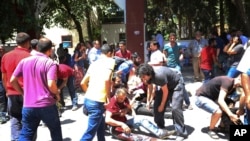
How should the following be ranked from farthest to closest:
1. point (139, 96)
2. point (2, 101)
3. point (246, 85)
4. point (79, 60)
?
point (79, 60) < point (139, 96) < point (2, 101) < point (246, 85)

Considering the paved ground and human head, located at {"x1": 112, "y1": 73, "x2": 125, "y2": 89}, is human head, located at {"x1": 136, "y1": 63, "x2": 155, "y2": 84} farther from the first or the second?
human head, located at {"x1": 112, "y1": 73, "x2": 125, "y2": 89}

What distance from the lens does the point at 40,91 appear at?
15.5 feet

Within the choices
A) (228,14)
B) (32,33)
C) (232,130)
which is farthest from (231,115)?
(228,14)

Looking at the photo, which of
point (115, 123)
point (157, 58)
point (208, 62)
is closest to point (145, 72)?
point (115, 123)

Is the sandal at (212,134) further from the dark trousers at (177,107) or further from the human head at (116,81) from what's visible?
the human head at (116,81)

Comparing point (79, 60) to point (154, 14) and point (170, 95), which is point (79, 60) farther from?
point (154, 14)

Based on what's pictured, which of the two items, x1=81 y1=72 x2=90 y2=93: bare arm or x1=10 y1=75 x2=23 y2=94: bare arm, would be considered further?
x1=81 y1=72 x2=90 y2=93: bare arm

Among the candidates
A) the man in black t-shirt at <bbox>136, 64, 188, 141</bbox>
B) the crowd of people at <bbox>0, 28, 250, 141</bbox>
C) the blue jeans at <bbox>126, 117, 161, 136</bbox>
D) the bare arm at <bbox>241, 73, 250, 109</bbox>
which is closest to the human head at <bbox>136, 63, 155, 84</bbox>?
the crowd of people at <bbox>0, 28, 250, 141</bbox>

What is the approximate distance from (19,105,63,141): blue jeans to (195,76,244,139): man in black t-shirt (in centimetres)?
255

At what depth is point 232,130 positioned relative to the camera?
4.62 metres

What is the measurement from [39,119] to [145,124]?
7.86ft

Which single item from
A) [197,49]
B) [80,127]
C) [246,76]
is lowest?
[80,127]

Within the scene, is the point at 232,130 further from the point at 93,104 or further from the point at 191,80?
the point at 191,80

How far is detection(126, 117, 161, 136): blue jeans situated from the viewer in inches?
260
